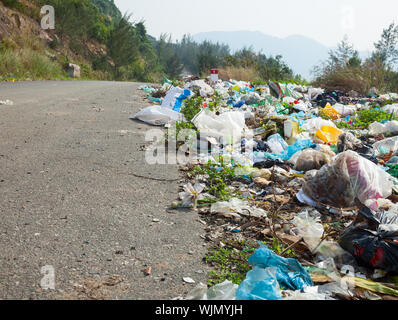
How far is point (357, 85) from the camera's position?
10211 millimetres

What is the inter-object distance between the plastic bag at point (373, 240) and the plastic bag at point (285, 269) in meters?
0.40

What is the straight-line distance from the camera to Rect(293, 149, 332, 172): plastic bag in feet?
12.2

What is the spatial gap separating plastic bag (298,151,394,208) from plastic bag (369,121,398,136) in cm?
252

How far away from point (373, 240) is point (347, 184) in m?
0.97

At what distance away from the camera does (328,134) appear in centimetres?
491

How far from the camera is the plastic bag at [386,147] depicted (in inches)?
168

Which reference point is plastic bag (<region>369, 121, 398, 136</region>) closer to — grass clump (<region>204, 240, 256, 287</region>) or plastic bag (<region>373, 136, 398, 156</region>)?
plastic bag (<region>373, 136, 398, 156</region>)

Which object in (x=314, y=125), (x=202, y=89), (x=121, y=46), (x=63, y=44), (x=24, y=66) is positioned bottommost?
(x=314, y=125)

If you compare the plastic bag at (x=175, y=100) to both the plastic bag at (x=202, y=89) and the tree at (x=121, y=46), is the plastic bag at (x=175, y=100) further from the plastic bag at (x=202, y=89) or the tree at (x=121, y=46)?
the tree at (x=121, y=46)

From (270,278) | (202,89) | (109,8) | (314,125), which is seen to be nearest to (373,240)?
(270,278)

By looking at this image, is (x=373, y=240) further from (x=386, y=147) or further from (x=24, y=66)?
(x=24, y=66)
